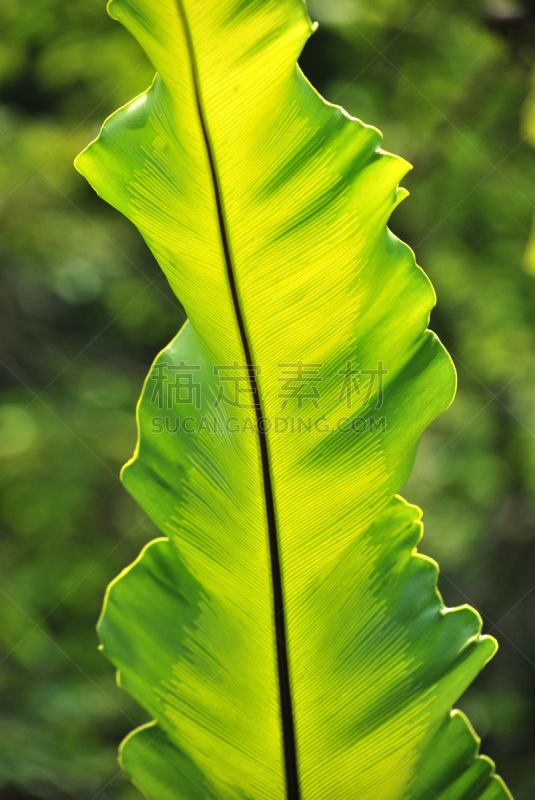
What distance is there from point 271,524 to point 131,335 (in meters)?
1.57

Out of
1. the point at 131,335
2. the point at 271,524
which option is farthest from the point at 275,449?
the point at 131,335

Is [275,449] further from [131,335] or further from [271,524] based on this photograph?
[131,335]

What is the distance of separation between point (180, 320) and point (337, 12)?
90 centimetres

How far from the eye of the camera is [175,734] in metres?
0.45

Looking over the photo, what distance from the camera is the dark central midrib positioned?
30 cm

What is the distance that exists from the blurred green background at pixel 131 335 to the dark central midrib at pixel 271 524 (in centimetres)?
126

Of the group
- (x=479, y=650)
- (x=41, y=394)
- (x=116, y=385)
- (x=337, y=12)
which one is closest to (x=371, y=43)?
(x=337, y=12)

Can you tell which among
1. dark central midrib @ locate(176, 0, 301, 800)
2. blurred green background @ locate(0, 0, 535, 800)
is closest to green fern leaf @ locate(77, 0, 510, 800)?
dark central midrib @ locate(176, 0, 301, 800)

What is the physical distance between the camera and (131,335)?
1878mm

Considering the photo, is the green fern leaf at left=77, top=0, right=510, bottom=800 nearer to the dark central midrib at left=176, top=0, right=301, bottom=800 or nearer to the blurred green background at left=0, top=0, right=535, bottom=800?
the dark central midrib at left=176, top=0, right=301, bottom=800

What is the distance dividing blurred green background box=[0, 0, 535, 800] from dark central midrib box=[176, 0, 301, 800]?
126 centimetres

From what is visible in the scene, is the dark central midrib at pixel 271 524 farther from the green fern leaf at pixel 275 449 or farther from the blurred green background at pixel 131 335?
the blurred green background at pixel 131 335

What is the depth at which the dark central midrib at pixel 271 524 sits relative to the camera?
0.30m

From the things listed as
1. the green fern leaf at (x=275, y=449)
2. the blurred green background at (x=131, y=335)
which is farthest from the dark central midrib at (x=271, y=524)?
the blurred green background at (x=131, y=335)
